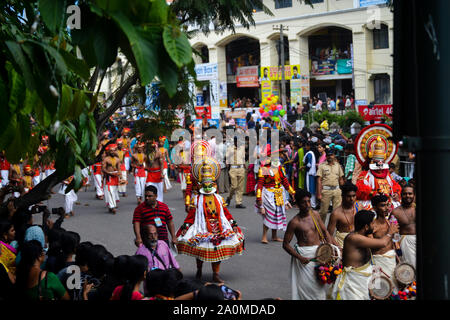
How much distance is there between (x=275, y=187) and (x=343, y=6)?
24.1 metres

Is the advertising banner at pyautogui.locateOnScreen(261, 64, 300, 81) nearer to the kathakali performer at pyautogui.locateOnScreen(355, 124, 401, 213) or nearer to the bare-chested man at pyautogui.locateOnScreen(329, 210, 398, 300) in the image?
the kathakali performer at pyautogui.locateOnScreen(355, 124, 401, 213)

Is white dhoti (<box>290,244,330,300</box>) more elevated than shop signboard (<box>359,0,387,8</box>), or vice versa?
shop signboard (<box>359,0,387,8</box>)

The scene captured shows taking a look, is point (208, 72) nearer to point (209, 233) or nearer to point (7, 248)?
point (209, 233)

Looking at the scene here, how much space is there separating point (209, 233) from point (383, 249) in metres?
2.83

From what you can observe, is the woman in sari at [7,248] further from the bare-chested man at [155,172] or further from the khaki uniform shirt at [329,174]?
Answer: the bare-chested man at [155,172]

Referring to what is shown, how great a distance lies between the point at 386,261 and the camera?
22.9 ft

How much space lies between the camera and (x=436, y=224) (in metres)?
2.06

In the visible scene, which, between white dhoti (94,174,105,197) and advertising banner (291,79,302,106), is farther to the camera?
advertising banner (291,79,302,106)

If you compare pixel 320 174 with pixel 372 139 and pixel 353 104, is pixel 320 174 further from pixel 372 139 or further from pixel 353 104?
pixel 353 104

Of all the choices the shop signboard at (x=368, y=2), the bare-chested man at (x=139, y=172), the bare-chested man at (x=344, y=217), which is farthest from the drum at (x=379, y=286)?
the shop signboard at (x=368, y=2)

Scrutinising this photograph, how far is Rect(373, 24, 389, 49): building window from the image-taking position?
33.4 m

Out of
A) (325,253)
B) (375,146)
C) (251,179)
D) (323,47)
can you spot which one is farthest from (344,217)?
(323,47)

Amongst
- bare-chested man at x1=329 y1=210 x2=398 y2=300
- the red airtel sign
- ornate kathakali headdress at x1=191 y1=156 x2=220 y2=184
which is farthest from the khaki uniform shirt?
the red airtel sign
